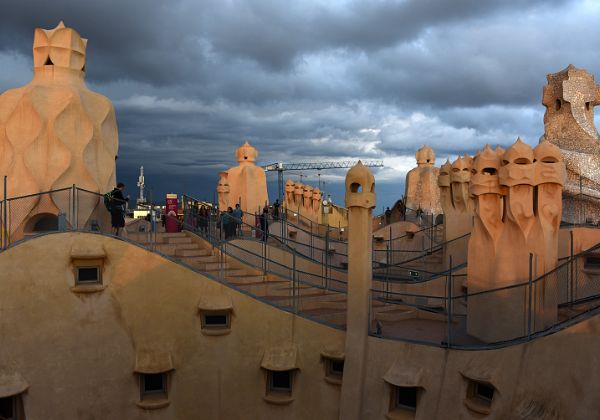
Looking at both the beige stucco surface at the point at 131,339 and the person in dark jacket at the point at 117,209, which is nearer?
the beige stucco surface at the point at 131,339

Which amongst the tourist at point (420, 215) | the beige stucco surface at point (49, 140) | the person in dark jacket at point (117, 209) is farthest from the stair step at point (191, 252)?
the tourist at point (420, 215)

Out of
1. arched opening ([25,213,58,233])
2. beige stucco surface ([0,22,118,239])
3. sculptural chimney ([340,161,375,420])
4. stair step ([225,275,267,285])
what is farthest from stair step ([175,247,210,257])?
sculptural chimney ([340,161,375,420])

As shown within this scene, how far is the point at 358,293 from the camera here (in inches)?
401

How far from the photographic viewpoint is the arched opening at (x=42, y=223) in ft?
39.0

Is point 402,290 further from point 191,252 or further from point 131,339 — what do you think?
point 131,339

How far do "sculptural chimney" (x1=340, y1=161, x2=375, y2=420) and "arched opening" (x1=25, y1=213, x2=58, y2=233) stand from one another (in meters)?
7.52

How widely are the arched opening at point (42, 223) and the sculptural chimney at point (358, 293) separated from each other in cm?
752

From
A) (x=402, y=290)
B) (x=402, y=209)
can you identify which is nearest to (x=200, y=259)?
(x=402, y=290)

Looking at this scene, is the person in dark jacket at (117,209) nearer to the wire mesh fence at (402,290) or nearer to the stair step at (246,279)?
the wire mesh fence at (402,290)

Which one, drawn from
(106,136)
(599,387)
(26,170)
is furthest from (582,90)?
(26,170)

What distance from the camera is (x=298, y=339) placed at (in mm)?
10773

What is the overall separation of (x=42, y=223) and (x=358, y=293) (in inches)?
355

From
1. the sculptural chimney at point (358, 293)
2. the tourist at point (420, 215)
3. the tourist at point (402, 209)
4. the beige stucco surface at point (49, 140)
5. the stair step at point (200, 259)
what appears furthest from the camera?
the tourist at point (402, 209)

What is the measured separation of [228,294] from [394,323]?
4.26 m
